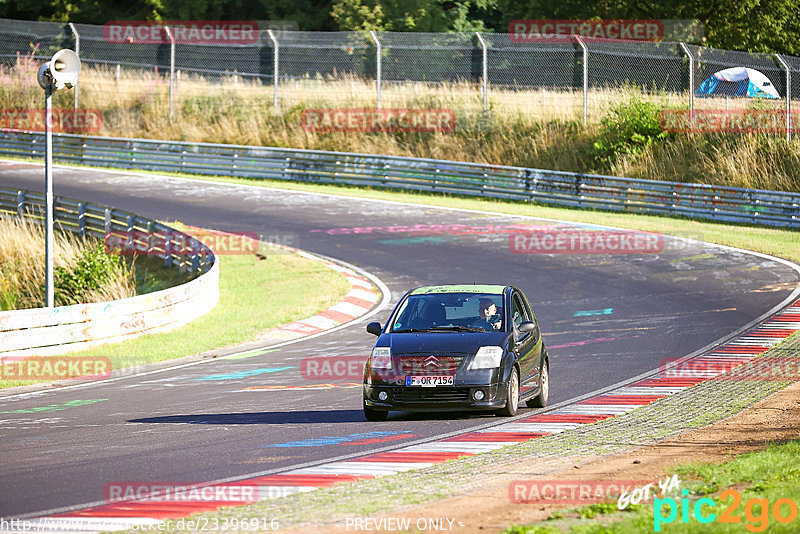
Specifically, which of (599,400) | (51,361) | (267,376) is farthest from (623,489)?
(51,361)

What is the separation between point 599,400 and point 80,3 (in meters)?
55.5

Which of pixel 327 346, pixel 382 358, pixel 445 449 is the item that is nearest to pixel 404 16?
pixel 327 346

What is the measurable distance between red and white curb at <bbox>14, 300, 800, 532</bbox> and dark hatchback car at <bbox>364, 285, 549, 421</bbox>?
0.43 m

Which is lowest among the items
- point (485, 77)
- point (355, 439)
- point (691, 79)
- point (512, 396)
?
point (355, 439)

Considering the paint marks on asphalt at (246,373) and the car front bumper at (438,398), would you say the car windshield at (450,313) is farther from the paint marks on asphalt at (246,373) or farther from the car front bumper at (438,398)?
the paint marks on asphalt at (246,373)

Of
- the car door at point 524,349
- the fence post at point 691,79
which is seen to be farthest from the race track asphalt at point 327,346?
the fence post at point 691,79

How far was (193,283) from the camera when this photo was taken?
771 inches

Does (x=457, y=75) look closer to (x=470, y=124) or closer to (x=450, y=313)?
(x=470, y=124)

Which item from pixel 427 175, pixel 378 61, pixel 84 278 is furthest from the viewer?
pixel 378 61

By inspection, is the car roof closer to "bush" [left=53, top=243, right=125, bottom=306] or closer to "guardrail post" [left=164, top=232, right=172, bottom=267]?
"bush" [left=53, top=243, right=125, bottom=306]

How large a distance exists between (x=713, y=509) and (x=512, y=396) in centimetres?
465

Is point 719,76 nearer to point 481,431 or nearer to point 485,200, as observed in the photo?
point 485,200

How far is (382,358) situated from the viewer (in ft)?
37.7

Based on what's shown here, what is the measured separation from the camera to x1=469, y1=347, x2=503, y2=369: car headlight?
36.9 feet
